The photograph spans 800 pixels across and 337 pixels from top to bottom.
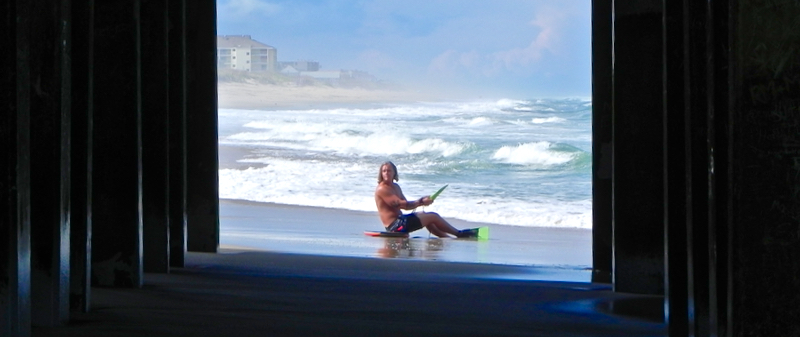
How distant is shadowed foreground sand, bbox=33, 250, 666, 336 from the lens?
5074mm

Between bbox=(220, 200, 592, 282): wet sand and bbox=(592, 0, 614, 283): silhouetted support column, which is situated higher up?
bbox=(592, 0, 614, 283): silhouetted support column

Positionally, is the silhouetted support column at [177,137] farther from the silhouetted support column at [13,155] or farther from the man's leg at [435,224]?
the man's leg at [435,224]

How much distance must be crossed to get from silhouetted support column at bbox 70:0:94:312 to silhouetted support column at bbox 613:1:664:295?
3.22 m

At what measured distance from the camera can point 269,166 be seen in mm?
25938

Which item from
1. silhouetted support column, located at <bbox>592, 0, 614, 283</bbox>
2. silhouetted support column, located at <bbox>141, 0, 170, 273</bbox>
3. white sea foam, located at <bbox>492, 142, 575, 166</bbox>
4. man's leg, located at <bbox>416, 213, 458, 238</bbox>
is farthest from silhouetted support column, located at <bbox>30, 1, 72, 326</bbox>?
white sea foam, located at <bbox>492, 142, 575, 166</bbox>

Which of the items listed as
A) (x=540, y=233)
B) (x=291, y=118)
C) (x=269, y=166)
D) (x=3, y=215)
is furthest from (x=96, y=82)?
(x=291, y=118)

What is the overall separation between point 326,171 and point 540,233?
41.3ft

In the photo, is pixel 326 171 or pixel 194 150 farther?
pixel 326 171

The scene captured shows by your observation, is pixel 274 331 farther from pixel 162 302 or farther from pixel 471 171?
pixel 471 171

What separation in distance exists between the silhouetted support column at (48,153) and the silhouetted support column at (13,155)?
0.66 m

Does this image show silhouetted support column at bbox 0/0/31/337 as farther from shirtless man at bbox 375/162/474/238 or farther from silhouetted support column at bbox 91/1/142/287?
shirtless man at bbox 375/162/474/238

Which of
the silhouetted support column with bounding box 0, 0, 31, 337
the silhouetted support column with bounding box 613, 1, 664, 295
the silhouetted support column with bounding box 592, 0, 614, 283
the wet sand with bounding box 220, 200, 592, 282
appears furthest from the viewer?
the wet sand with bounding box 220, 200, 592, 282

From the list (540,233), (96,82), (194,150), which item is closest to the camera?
(96,82)

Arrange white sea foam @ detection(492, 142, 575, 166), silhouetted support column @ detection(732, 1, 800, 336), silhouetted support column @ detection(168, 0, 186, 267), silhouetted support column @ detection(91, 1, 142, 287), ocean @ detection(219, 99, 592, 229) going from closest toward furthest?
silhouetted support column @ detection(732, 1, 800, 336)
silhouetted support column @ detection(91, 1, 142, 287)
silhouetted support column @ detection(168, 0, 186, 267)
ocean @ detection(219, 99, 592, 229)
white sea foam @ detection(492, 142, 575, 166)
